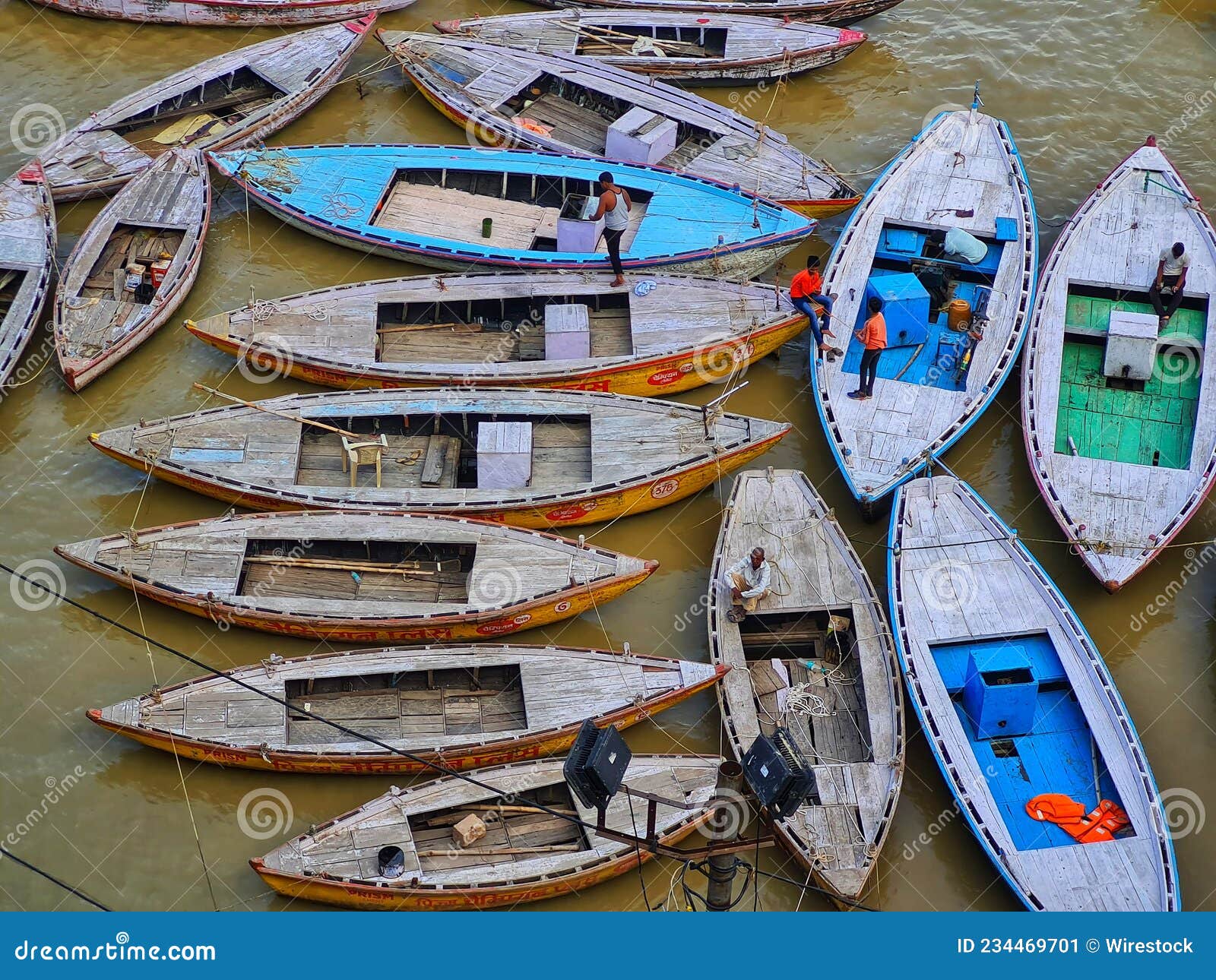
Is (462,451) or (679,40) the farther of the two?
(679,40)

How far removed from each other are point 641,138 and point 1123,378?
31.5 feet

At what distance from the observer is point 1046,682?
1856cm

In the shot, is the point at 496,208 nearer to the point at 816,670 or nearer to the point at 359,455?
the point at 359,455

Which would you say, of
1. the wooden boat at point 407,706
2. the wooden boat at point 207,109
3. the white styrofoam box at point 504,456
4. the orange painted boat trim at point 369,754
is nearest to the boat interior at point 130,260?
the wooden boat at point 207,109


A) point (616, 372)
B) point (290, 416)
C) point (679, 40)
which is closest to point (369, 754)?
point (290, 416)

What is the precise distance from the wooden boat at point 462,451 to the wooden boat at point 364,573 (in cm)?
52

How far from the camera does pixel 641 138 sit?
25.2m

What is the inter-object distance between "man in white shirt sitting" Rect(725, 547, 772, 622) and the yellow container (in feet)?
19.3

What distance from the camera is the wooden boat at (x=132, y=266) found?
22.7 meters

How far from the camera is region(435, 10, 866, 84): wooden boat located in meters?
27.7

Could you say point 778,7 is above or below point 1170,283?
above

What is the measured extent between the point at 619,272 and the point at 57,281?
975 centimetres

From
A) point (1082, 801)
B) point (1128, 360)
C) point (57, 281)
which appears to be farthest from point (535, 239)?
point (1082, 801)

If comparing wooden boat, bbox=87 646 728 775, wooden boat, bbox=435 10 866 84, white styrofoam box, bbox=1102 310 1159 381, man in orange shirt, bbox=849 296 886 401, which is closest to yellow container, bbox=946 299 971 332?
man in orange shirt, bbox=849 296 886 401
